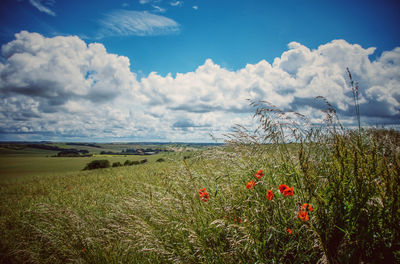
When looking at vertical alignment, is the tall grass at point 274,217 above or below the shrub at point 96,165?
above

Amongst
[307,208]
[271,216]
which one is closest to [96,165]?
[271,216]

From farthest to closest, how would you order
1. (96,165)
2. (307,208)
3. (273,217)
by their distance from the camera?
(96,165), (273,217), (307,208)

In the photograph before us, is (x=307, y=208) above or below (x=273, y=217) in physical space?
above

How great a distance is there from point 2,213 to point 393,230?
32.3 ft

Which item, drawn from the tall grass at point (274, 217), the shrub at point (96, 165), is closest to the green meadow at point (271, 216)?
the tall grass at point (274, 217)

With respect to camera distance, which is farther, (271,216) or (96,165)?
(96,165)

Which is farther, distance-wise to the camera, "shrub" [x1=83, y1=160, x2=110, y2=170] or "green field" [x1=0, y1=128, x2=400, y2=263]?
"shrub" [x1=83, y1=160, x2=110, y2=170]

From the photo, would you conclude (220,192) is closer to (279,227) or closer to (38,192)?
(279,227)

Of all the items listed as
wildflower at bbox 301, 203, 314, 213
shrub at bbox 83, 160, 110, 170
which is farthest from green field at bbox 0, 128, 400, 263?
shrub at bbox 83, 160, 110, 170

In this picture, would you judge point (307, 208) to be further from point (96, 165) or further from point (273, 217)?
point (96, 165)

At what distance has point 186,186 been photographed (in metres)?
3.61

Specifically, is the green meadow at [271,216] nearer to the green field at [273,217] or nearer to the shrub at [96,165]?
the green field at [273,217]

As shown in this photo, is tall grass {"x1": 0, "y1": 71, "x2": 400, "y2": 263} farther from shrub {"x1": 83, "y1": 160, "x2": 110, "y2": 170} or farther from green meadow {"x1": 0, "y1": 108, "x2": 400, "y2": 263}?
shrub {"x1": 83, "y1": 160, "x2": 110, "y2": 170}

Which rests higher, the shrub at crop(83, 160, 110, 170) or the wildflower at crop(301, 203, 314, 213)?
the wildflower at crop(301, 203, 314, 213)
